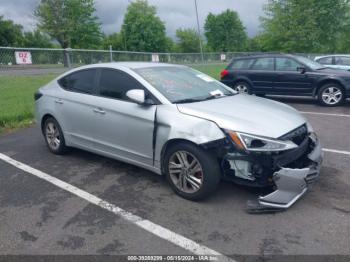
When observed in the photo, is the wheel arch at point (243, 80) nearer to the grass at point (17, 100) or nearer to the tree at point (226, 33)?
the grass at point (17, 100)

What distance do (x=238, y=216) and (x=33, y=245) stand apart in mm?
1964

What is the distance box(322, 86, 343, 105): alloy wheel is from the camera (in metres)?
9.48

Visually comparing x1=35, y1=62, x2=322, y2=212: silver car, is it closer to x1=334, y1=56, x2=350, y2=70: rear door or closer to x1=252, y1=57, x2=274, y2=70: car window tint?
x1=252, y1=57, x2=274, y2=70: car window tint

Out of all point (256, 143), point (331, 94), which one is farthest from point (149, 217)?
point (331, 94)

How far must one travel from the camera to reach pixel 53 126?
5375 mm

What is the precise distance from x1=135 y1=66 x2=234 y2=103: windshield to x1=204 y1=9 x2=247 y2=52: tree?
73920 mm

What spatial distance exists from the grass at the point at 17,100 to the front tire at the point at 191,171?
5212 millimetres

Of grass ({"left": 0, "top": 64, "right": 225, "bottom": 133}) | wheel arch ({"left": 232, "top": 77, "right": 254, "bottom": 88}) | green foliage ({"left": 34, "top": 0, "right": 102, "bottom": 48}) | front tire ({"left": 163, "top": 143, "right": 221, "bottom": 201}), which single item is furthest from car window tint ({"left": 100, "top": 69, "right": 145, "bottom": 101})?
green foliage ({"left": 34, "top": 0, "right": 102, "bottom": 48})

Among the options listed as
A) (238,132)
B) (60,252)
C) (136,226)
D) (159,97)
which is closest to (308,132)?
(238,132)

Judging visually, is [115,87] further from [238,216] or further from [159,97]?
[238,216]

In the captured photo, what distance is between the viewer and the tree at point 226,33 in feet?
252

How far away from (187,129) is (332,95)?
749cm

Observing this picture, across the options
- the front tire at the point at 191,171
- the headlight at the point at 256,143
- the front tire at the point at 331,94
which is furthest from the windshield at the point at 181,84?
the front tire at the point at 331,94

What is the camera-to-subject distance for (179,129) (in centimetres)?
362
